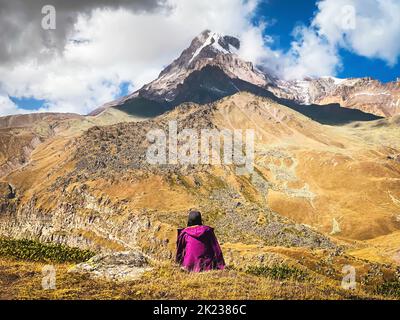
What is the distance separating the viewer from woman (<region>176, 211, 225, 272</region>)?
2767 centimetres

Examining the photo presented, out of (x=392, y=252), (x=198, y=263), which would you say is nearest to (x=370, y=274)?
(x=198, y=263)

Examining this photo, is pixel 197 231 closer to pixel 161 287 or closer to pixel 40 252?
pixel 161 287

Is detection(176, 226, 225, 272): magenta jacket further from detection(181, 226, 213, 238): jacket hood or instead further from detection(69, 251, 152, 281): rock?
detection(69, 251, 152, 281): rock

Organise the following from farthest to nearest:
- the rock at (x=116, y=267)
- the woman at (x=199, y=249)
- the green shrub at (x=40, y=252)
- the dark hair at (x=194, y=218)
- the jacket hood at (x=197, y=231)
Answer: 1. the green shrub at (x=40, y=252)
2. the dark hair at (x=194, y=218)
3. the jacket hood at (x=197, y=231)
4. the woman at (x=199, y=249)
5. the rock at (x=116, y=267)

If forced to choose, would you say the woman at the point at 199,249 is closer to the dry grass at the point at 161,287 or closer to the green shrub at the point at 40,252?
the dry grass at the point at 161,287

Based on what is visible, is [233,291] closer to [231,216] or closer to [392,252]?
[392,252]

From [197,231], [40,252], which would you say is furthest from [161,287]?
[40,252]

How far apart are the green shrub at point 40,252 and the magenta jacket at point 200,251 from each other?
28.2 feet

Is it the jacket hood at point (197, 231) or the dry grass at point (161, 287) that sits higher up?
the jacket hood at point (197, 231)

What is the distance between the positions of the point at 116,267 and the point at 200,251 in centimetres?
545

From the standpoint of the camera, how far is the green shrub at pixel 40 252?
1193 inches

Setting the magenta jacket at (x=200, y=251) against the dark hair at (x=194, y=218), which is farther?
the dark hair at (x=194, y=218)

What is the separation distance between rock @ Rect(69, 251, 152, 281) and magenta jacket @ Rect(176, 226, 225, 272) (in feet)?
8.97

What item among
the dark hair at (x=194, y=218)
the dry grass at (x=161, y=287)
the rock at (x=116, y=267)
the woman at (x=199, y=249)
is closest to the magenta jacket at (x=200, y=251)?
the woman at (x=199, y=249)
